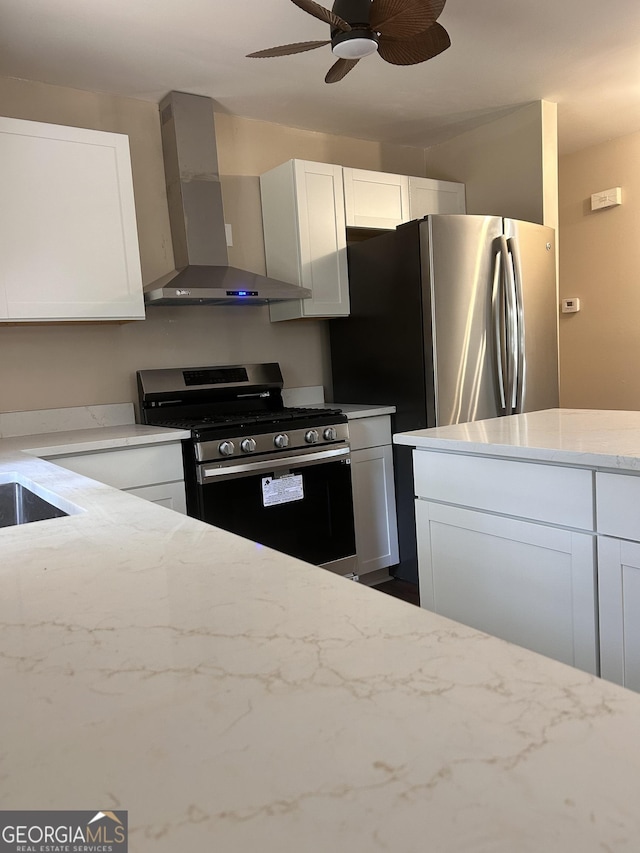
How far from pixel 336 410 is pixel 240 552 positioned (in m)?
2.28

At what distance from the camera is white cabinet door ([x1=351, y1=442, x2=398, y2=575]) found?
3.24m

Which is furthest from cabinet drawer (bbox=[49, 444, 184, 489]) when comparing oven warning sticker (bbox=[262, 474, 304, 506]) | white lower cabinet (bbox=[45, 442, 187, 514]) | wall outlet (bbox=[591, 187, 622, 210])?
wall outlet (bbox=[591, 187, 622, 210])

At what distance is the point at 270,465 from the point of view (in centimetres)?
282

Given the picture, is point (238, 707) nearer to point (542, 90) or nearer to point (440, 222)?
point (440, 222)

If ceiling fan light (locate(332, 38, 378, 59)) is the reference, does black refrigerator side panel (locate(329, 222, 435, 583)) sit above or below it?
below

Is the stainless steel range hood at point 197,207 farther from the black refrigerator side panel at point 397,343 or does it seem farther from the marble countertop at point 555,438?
the marble countertop at point 555,438

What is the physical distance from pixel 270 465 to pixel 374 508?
0.74 m

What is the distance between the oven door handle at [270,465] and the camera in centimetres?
265

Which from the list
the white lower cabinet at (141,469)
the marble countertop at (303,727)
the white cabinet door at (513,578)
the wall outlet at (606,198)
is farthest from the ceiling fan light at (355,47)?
the wall outlet at (606,198)

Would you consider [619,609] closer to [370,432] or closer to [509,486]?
[509,486]

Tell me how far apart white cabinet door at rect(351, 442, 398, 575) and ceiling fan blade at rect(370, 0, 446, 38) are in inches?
72.0

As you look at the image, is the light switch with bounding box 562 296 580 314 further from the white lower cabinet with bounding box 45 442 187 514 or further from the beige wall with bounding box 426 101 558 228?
the white lower cabinet with bounding box 45 442 187 514

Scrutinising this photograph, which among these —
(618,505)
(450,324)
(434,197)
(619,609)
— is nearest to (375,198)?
(434,197)

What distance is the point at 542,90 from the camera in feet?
11.1
